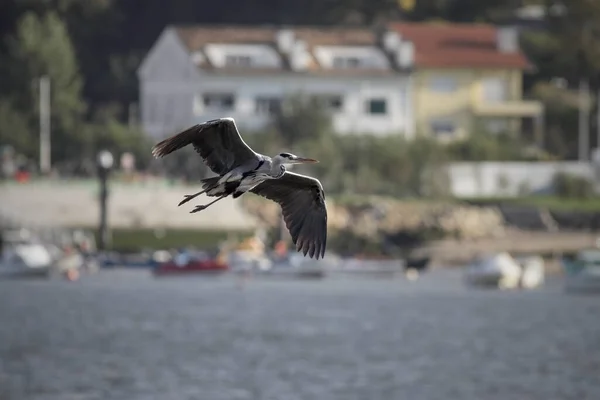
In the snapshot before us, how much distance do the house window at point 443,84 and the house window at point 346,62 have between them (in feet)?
11.7

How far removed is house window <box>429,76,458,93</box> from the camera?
279ft

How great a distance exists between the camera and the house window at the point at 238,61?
82.6 metres

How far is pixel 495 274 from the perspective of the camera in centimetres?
5981

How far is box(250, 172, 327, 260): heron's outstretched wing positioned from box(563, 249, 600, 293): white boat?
37044 mm

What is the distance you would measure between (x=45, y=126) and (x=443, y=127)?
16010 mm

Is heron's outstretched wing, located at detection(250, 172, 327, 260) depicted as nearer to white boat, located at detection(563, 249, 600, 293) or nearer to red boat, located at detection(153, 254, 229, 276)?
white boat, located at detection(563, 249, 600, 293)

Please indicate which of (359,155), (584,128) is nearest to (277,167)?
(359,155)

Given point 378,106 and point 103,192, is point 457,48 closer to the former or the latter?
point 378,106

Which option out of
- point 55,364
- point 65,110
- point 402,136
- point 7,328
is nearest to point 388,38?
point 402,136

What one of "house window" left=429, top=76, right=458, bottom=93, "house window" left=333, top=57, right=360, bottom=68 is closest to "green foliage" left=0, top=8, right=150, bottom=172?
"house window" left=333, top=57, right=360, bottom=68

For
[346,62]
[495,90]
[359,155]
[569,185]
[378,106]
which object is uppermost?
[346,62]

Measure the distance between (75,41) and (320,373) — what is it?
50629 mm

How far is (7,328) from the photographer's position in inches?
2116

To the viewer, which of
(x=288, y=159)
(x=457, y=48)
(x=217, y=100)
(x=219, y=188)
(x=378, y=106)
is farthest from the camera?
(x=457, y=48)
